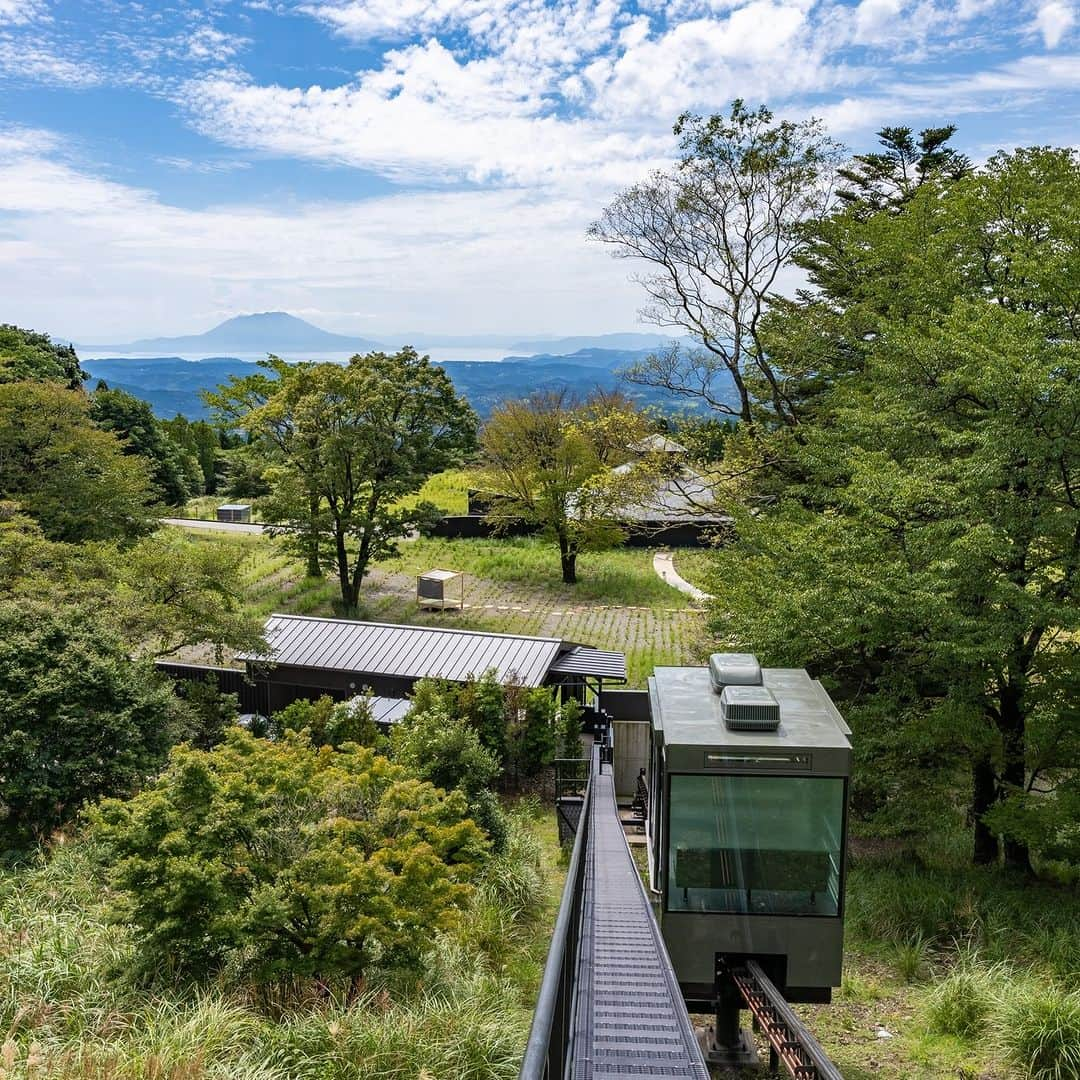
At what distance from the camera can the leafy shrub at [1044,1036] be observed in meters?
6.51

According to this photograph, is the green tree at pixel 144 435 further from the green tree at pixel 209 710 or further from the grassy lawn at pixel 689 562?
the green tree at pixel 209 710

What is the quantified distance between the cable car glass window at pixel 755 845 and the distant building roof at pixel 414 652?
11549 millimetres

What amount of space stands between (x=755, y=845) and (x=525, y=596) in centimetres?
2778

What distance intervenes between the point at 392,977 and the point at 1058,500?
32.3ft

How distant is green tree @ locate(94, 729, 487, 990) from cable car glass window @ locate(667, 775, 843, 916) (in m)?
2.43

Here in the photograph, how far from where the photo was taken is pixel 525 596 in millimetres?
34969

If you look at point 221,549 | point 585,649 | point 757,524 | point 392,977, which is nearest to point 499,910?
point 392,977

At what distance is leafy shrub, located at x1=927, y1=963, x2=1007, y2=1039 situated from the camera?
7609mm

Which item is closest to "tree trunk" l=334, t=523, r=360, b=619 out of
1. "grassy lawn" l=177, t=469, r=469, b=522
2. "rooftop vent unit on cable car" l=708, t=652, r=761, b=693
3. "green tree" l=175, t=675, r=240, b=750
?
"green tree" l=175, t=675, r=240, b=750

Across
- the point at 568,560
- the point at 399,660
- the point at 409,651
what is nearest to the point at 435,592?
the point at 568,560

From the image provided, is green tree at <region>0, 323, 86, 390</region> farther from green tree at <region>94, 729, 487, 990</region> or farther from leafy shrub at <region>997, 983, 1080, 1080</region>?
leafy shrub at <region>997, 983, 1080, 1080</region>

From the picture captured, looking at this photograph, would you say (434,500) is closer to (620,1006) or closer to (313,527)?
(313,527)

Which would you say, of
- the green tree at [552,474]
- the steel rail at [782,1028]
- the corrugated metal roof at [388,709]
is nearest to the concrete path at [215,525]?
the green tree at [552,474]

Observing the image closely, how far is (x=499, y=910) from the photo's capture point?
35.1 ft
